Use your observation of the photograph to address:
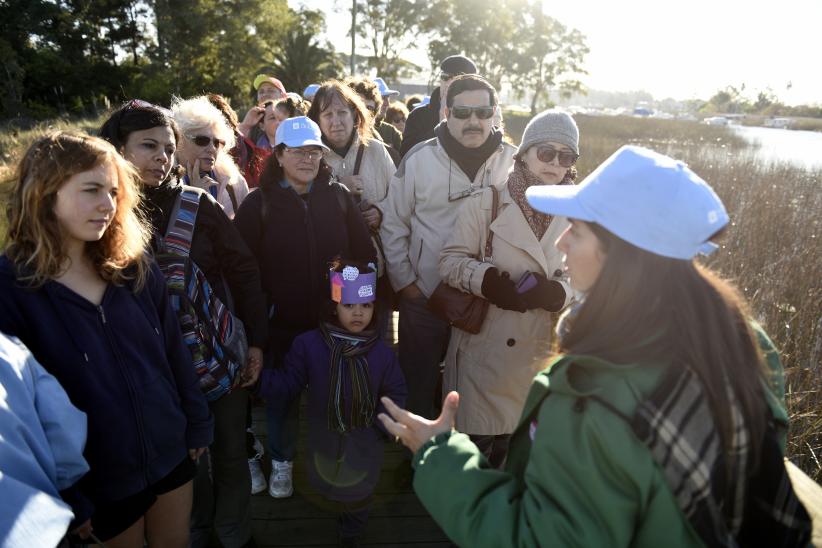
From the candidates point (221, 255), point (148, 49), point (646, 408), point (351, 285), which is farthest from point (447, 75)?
point (148, 49)

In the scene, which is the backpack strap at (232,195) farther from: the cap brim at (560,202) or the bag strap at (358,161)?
the cap brim at (560,202)

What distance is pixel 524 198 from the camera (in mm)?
2488

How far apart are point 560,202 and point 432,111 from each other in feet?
11.1

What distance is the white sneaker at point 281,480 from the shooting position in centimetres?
286

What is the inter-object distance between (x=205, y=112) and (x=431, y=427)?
2210mm

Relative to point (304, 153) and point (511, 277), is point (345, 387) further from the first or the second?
point (304, 153)

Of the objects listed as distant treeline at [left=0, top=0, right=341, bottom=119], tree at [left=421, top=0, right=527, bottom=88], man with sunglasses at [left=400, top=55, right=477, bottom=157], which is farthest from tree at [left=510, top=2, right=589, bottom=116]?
man with sunglasses at [left=400, top=55, right=477, bottom=157]

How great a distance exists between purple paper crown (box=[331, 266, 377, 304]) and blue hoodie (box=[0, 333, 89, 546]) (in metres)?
1.14

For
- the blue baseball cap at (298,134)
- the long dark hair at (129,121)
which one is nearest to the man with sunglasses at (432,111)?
the blue baseball cap at (298,134)

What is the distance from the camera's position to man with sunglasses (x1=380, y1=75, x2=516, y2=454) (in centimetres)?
286

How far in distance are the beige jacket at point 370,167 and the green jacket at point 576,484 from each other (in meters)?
2.51

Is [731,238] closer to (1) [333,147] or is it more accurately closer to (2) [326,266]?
(1) [333,147]

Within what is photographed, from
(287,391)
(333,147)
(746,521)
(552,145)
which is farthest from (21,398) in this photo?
(333,147)

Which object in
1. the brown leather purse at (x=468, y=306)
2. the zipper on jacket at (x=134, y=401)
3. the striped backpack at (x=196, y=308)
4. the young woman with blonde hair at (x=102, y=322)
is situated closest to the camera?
the young woman with blonde hair at (x=102, y=322)
